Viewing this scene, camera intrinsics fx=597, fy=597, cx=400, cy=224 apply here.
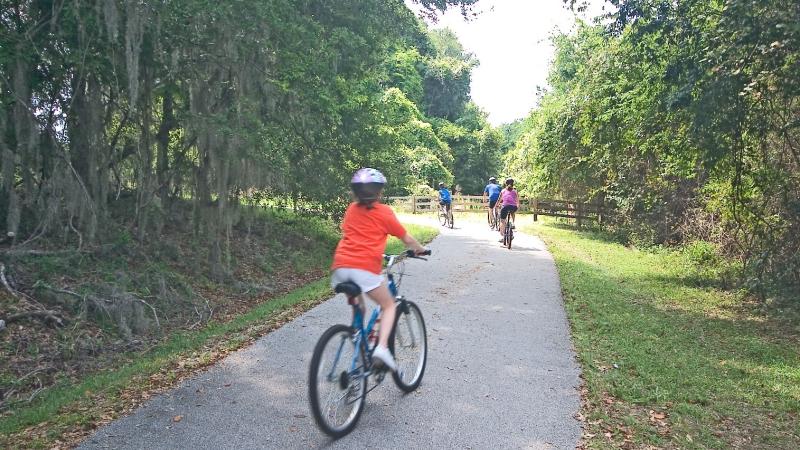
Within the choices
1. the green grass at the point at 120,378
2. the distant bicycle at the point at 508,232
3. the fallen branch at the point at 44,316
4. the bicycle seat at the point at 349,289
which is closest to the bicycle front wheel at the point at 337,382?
the bicycle seat at the point at 349,289

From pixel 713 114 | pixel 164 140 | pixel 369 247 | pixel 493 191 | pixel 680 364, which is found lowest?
pixel 680 364

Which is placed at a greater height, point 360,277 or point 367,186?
point 367,186

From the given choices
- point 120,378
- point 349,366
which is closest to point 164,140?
point 120,378

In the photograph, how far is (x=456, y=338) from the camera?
22.8ft

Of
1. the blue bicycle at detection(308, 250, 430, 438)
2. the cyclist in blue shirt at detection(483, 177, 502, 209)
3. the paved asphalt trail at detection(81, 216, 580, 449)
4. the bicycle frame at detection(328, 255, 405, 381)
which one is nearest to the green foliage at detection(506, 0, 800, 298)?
the cyclist in blue shirt at detection(483, 177, 502, 209)

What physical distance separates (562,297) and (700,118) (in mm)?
3428

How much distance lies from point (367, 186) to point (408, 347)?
1532 mm

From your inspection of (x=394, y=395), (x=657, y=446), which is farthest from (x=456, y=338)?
(x=657, y=446)

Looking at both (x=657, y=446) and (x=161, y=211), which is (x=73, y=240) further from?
(x=657, y=446)

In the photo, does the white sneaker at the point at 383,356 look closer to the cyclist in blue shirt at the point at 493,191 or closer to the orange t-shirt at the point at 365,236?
the orange t-shirt at the point at 365,236

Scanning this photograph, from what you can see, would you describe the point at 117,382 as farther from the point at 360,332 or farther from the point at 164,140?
the point at 164,140

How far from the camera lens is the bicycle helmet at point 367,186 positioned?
443 centimetres

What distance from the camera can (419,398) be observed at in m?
4.95

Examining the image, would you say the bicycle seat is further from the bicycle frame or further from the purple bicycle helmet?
the purple bicycle helmet
